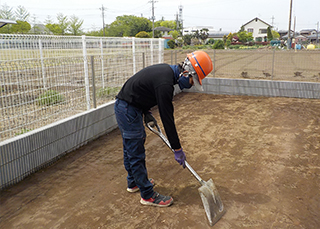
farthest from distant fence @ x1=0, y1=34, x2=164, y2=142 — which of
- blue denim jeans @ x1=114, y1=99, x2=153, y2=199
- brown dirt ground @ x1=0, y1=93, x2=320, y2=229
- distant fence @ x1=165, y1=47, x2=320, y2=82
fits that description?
distant fence @ x1=165, y1=47, x2=320, y2=82

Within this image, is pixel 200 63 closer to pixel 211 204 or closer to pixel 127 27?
pixel 211 204

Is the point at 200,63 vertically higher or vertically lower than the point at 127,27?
lower

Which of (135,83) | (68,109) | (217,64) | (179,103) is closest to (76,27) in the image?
(217,64)

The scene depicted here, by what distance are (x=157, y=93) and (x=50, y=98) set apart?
2.78 metres

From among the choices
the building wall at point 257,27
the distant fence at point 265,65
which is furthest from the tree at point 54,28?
the building wall at point 257,27

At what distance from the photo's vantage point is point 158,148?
223 inches

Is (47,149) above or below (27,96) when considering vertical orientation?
below

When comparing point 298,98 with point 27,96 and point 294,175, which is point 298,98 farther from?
point 27,96

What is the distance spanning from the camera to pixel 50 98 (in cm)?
511

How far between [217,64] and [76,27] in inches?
1035

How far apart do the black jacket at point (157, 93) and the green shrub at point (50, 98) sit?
2.00 m

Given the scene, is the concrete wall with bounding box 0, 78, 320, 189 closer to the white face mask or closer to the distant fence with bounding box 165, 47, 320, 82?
the white face mask

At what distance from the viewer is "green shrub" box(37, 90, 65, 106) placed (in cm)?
489

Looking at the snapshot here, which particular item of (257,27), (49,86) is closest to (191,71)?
(49,86)
